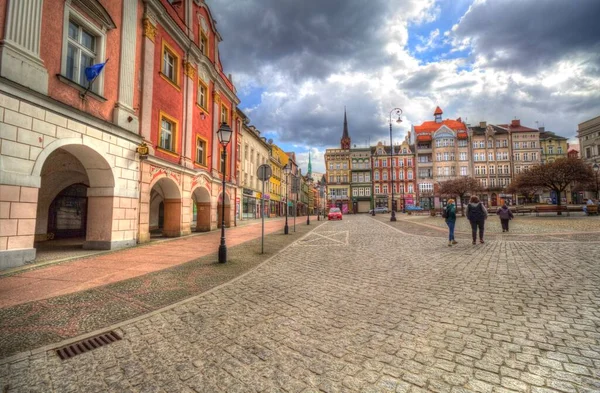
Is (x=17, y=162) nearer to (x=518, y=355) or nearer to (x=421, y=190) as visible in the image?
(x=518, y=355)

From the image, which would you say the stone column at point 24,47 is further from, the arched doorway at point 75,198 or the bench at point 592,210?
the bench at point 592,210

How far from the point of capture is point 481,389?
2.19 meters

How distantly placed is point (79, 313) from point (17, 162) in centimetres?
544

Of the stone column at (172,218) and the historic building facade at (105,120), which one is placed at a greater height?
the historic building facade at (105,120)

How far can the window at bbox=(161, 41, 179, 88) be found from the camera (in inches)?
538

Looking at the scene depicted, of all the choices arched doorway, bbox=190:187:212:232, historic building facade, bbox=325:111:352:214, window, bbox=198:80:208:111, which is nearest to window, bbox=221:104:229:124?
window, bbox=198:80:208:111

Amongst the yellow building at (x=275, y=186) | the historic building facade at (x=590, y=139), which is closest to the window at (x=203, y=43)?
the yellow building at (x=275, y=186)

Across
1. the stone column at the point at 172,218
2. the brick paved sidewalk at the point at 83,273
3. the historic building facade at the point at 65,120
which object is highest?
the historic building facade at the point at 65,120

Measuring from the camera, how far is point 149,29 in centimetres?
1226

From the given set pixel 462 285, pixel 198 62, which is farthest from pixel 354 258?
pixel 198 62

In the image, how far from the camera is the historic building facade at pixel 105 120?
22.3 ft

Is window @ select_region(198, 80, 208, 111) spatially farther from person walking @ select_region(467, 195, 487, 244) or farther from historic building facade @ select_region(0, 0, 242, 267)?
person walking @ select_region(467, 195, 487, 244)

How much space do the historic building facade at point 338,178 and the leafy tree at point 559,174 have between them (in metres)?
44.9

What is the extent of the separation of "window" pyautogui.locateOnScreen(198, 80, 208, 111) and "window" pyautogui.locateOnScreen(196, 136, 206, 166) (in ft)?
7.00
